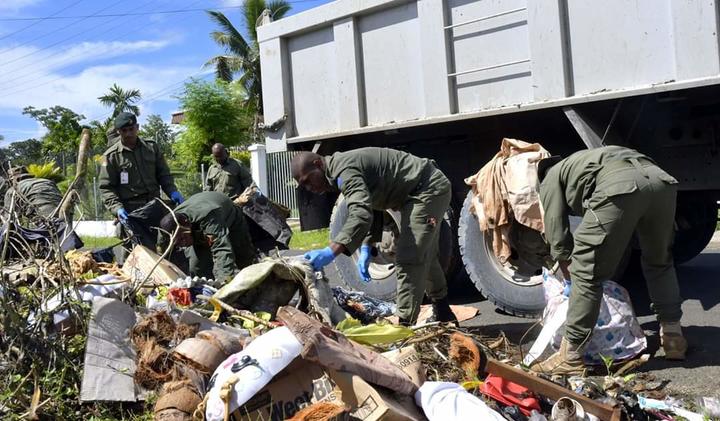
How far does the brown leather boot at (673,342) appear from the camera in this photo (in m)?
3.76

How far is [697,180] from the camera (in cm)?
464

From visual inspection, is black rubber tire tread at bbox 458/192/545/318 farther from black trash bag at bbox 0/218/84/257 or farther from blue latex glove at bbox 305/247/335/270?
black trash bag at bbox 0/218/84/257

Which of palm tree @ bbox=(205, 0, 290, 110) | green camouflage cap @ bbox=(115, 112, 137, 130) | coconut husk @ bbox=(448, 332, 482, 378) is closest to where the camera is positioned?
coconut husk @ bbox=(448, 332, 482, 378)

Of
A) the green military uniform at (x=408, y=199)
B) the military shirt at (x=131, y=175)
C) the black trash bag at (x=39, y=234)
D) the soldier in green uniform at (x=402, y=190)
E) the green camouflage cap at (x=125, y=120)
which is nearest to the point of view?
Result: the black trash bag at (x=39, y=234)

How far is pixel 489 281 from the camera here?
201 inches

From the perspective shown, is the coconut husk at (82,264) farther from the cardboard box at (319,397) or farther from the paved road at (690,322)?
the paved road at (690,322)

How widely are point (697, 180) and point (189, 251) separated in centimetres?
360

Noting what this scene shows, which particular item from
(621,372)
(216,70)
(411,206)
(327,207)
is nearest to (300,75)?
(327,207)

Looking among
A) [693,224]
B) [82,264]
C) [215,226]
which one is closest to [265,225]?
[215,226]

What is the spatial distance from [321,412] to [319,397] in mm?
285

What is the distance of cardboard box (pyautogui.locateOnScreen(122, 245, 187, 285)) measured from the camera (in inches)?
178

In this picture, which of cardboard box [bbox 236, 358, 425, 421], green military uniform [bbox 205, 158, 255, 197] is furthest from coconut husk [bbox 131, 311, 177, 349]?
green military uniform [bbox 205, 158, 255, 197]

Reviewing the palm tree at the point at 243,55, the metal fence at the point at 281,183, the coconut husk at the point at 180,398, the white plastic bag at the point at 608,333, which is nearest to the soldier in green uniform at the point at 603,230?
the white plastic bag at the point at 608,333

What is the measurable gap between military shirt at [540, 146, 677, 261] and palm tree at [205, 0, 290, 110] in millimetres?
24217
